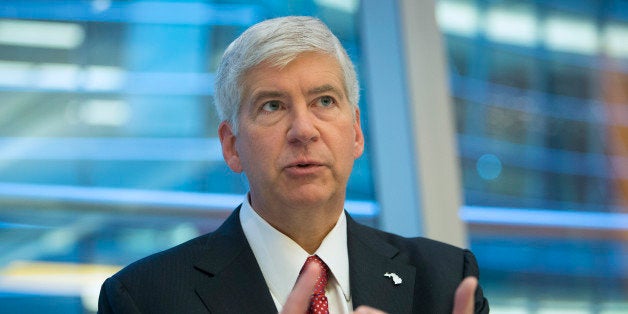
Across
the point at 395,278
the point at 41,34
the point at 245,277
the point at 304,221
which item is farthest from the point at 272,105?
the point at 41,34

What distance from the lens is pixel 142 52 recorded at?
3.20 meters

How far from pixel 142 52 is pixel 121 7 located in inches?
7.7

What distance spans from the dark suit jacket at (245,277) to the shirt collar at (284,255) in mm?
23

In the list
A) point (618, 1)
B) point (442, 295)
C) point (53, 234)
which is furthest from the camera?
point (618, 1)

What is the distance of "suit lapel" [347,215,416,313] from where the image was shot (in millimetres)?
2010

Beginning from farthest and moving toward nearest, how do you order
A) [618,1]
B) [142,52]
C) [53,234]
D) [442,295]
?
[618,1], [142,52], [53,234], [442,295]

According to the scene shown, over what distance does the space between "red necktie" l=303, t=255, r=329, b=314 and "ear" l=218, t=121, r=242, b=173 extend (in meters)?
0.32

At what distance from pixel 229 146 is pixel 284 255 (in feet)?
1.13

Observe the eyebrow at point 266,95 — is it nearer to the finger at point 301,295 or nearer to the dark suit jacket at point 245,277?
the dark suit jacket at point 245,277

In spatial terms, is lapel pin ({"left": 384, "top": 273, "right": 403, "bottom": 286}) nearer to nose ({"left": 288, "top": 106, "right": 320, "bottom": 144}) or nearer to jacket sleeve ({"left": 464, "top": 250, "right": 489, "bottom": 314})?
jacket sleeve ({"left": 464, "top": 250, "right": 489, "bottom": 314})

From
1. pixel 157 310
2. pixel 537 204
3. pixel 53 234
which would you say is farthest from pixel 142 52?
pixel 537 204

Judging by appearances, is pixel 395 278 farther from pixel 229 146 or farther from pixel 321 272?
pixel 229 146

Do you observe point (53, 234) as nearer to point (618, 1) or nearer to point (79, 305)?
point (79, 305)

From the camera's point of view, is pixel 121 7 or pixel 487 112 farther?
pixel 487 112
